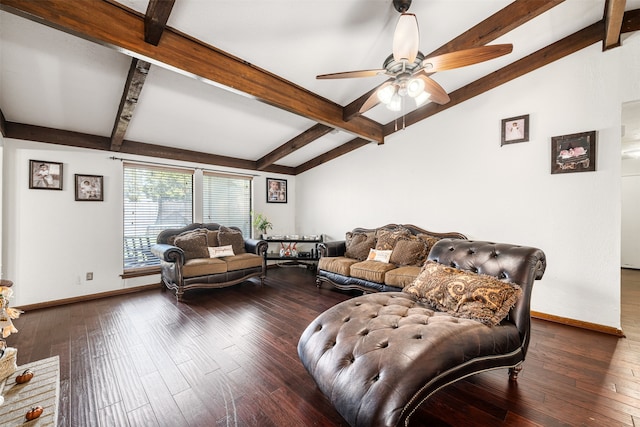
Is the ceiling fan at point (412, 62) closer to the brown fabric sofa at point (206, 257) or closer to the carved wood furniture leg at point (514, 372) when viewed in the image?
the carved wood furniture leg at point (514, 372)

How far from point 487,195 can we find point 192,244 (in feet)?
14.6

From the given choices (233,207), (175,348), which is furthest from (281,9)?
(233,207)

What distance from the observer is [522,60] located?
10.1 feet

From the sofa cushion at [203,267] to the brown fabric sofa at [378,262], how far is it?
157cm

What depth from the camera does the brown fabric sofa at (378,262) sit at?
3.31m

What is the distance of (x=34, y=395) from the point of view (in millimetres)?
1634

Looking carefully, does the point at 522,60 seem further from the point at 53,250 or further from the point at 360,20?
the point at 53,250

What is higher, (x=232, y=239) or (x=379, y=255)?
(x=232, y=239)

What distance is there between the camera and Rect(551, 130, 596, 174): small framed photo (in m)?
2.69

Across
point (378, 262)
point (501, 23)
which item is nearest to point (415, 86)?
point (501, 23)

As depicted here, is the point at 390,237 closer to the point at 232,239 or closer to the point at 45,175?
the point at 232,239

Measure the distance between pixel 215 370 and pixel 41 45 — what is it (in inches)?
122

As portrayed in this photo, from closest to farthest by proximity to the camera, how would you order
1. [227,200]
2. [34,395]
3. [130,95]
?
[34,395], [130,95], [227,200]

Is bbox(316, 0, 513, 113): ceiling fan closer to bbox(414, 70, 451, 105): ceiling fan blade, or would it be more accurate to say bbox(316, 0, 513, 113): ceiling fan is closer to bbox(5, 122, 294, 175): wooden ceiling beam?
bbox(414, 70, 451, 105): ceiling fan blade
